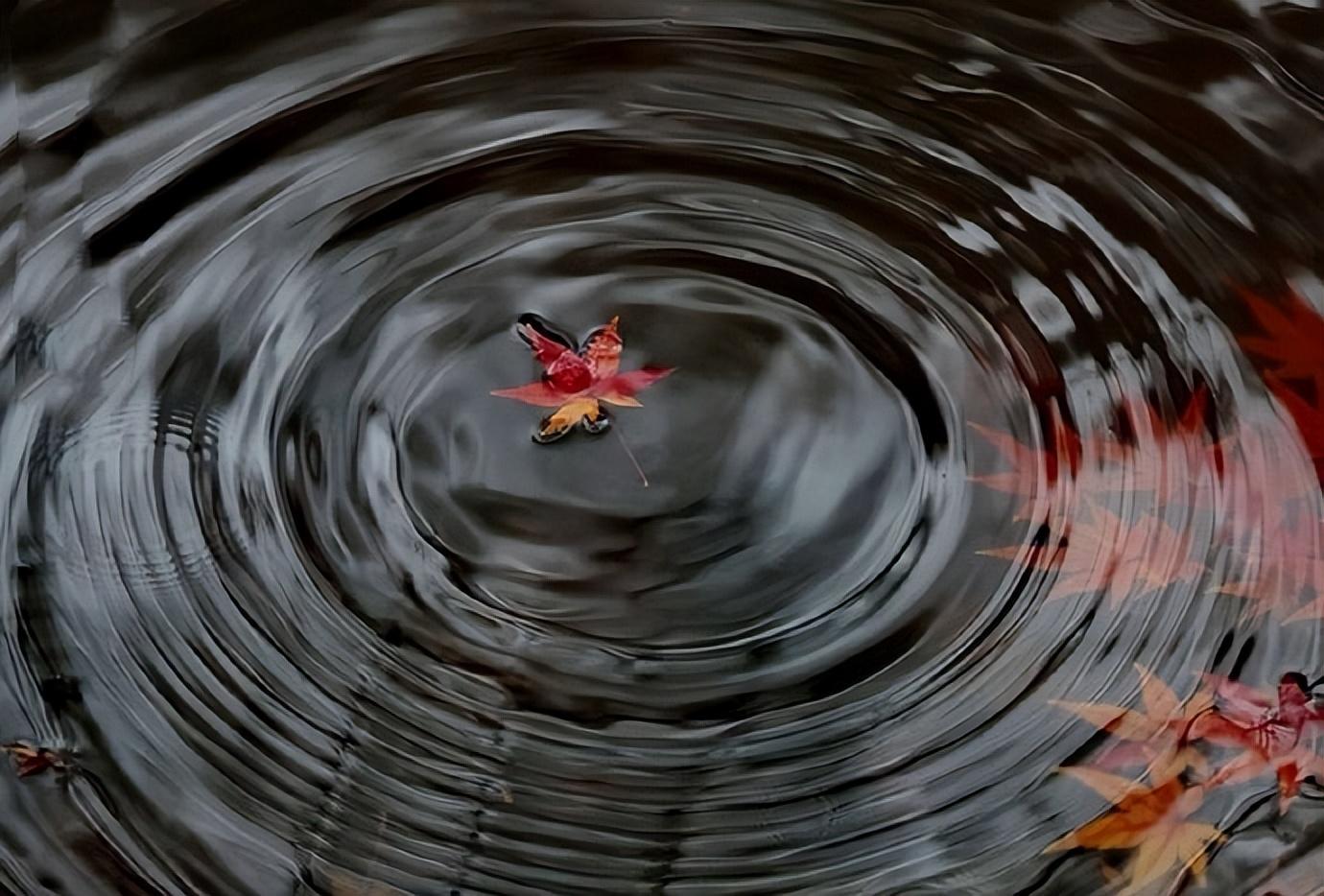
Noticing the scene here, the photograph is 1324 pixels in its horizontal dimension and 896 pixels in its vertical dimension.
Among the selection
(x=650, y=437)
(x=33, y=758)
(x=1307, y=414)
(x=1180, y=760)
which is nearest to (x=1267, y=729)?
(x=1180, y=760)

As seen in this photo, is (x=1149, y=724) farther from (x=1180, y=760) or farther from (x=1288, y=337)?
(x=1288, y=337)

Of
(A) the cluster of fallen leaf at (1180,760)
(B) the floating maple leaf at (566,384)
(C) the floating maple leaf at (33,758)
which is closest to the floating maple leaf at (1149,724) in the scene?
(A) the cluster of fallen leaf at (1180,760)

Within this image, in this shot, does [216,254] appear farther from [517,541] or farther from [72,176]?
[517,541]

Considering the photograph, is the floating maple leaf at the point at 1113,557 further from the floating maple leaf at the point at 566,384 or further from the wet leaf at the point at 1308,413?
the floating maple leaf at the point at 566,384

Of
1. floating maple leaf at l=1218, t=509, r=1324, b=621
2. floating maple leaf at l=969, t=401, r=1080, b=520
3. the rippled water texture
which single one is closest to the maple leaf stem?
the rippled water texture

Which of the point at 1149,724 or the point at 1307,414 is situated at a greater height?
the point at 1307,414

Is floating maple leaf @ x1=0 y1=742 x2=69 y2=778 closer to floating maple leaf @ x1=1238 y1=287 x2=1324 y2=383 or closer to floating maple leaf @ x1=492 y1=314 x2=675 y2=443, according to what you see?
floating maple leaf @ x1=492 y1=314 x2=675 y2=443

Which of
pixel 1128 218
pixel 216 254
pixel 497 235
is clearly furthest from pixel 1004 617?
pixel 216 254
